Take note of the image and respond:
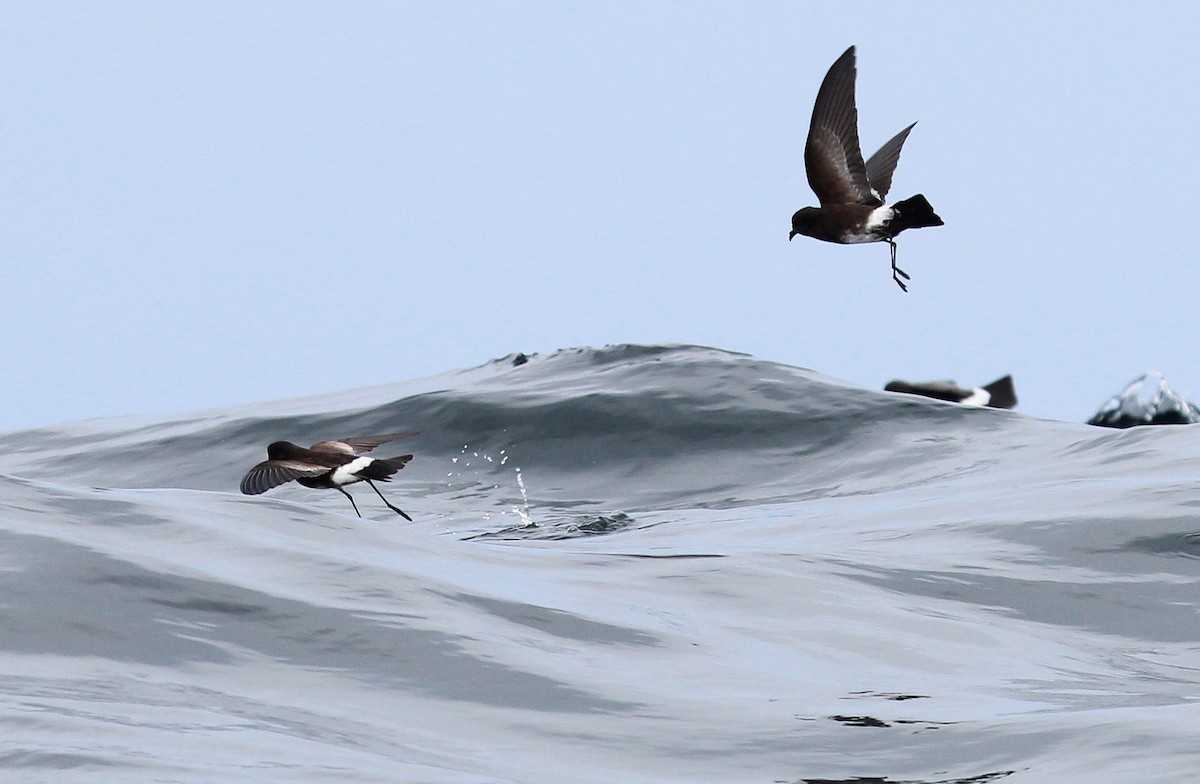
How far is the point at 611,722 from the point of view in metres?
4.69

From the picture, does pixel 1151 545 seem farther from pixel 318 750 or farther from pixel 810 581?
pixel 318 750

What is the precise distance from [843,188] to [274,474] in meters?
4.27

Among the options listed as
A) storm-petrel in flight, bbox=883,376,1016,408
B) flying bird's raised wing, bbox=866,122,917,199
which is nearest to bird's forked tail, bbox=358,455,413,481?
flying bird's raised wing, bbox=866,122,917,199

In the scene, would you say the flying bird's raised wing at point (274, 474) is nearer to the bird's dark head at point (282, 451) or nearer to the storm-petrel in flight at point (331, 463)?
the storm-petrel in flight at point (331, 463)

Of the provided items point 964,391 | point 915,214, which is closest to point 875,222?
point 915,214

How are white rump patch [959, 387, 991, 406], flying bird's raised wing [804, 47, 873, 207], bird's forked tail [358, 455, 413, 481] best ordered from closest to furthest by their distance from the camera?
1. bird's forked tail [358, 455, 413, 481]
2. flying bird's raised wing [804, 47, 873, 207]
3. white rump patch [959, 387, 991, 406]

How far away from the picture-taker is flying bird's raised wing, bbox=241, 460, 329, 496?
340 inches

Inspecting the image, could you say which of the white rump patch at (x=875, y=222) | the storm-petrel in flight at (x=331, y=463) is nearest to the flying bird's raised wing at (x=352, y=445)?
the storm-petrel in flight at (x=331, y=463)

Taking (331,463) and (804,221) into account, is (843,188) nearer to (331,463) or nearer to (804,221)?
(804,221)

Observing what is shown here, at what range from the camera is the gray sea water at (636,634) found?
4195 mm

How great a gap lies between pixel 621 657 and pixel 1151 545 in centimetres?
366

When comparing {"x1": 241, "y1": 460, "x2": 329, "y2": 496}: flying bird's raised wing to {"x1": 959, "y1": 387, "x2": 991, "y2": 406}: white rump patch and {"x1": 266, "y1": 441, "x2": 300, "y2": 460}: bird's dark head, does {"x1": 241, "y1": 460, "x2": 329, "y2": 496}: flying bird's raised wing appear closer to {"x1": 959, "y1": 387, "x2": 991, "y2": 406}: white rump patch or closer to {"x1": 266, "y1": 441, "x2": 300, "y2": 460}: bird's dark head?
{"x1": 266, "y1": 441, "x2": 300, "y2": 460}: bird's dark head

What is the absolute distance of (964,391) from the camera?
14672mm

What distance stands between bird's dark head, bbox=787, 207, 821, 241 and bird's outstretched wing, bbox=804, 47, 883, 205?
0.12 metres
